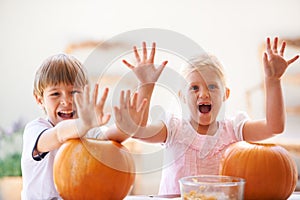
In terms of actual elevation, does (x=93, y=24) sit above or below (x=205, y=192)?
above

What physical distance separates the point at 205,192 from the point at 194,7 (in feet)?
4.62

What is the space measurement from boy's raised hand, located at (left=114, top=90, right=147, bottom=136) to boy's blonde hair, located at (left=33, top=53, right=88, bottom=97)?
29cm

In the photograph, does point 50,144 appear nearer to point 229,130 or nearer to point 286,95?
point 229,130

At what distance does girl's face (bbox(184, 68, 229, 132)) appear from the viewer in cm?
123

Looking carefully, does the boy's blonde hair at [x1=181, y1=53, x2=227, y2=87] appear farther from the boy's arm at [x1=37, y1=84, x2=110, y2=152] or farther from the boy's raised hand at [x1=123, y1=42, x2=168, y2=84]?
the boy's arm at [x1=37, y1=84, x2=110, y2=152]

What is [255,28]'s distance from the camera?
2.12 metres

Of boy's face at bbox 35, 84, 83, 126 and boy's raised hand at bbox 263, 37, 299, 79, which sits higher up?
boy's raised hand at bbox 263, 37, 299, 79

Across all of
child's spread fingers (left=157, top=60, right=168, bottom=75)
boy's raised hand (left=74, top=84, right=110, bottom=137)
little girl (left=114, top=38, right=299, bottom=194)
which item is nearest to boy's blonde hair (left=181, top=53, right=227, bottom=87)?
little girl (left=114, top=38, right=299, bottom=194)

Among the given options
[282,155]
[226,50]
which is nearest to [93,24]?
[226,50]

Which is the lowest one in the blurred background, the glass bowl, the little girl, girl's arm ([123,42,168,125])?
the glass bowl

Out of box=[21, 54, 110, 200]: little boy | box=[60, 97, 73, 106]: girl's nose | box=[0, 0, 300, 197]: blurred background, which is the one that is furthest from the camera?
box=[0, 0, 300, 197]: blurred background

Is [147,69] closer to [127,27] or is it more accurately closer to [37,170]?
[37,170]

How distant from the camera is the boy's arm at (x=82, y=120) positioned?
841 mm

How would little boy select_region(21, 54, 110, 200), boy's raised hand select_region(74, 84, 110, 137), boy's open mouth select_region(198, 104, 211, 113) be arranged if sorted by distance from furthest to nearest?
boy's open mouth select_region(198, 104, 211, 113)
little boy select_region(21, 54, 110, 200)
boy's raised hand select_region(74, 84, 110, 137)
